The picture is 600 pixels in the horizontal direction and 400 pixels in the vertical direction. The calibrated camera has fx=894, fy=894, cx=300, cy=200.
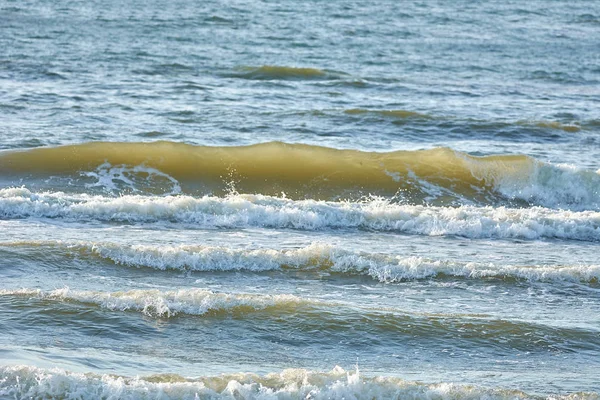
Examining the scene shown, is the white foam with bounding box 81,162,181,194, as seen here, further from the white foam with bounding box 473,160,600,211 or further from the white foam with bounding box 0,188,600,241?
the white foam with bounding box 473,160,600,211

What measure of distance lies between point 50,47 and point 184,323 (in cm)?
1922

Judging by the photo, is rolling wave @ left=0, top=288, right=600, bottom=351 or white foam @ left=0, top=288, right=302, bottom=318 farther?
white foam @ left=0, top=288, right=302, bottom=318

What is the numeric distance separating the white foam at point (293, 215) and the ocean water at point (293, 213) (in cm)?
4

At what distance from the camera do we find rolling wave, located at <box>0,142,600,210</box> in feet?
46.9

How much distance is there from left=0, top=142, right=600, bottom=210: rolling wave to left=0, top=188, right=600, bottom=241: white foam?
75.6 inches

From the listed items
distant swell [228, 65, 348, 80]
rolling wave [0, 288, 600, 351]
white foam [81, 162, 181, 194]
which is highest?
distant swell [228, 65, 348, 80]

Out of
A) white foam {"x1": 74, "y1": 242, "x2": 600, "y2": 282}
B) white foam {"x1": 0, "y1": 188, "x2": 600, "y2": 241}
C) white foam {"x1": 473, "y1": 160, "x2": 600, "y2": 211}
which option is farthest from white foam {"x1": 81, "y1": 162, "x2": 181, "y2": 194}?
white foam {"x1": 473, "y1": 160, "x2": 600, "y2": 211}

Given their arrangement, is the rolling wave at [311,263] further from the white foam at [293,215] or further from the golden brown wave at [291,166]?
the golden brown wave at [291,166]

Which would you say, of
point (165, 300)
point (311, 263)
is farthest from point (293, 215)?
point (165, 300)

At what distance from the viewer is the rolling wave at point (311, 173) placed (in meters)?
14.3

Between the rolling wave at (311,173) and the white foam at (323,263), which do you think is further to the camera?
the rolling wave at (311,173)

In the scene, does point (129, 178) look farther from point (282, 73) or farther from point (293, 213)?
point (282, 73)

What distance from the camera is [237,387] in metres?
5.91

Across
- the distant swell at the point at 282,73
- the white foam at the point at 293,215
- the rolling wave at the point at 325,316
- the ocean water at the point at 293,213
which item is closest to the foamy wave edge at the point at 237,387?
the ocean water at the point at 293,213
